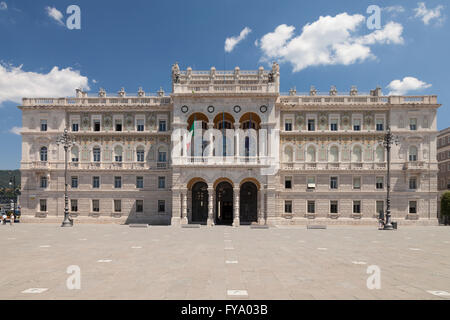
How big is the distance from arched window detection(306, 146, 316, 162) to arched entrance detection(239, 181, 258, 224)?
9.00 meters

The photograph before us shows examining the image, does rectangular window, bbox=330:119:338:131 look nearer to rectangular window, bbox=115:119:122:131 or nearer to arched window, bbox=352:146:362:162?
arched window, bbox=352:146:362:162

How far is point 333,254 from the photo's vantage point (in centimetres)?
1773

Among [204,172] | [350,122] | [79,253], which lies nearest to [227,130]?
[204,172]

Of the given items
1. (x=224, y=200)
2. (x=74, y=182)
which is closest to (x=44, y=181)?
(x=74, y=182)

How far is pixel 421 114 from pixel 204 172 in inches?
1278

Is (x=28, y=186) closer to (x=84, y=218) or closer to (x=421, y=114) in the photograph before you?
(x=84, y=218)

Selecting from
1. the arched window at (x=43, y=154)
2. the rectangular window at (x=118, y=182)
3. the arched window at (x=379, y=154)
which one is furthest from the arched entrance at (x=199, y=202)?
the arched window at (x=379, y=154)

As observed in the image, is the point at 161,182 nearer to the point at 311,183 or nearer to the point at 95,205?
the point at 95,205

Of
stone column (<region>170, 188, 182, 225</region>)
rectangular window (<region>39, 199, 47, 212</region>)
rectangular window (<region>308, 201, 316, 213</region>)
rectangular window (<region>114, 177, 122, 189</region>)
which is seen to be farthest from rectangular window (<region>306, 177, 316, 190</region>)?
rectangular window (<region>39, 199, 47, 212</region>)

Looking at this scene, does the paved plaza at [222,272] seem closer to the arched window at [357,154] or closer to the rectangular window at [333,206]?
the rectangular window at [333,206]

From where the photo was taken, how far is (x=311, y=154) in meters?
45.1

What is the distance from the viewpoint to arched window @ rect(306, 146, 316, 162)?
45.0 meters

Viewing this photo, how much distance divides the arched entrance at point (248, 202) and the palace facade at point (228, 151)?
0.15m

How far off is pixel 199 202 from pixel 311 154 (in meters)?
18.3
